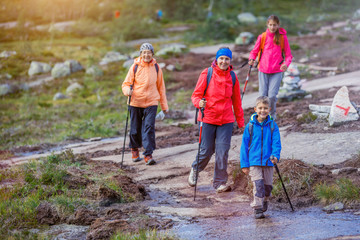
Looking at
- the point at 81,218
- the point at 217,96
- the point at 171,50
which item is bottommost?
the point at 81,218

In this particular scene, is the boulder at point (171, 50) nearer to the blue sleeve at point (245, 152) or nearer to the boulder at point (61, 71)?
the boulder at point (61, 71)

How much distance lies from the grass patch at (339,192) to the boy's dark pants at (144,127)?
3483 millimetres

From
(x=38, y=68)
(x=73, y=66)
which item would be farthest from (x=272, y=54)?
(x=38, y=68)

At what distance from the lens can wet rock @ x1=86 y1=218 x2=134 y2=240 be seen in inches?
197

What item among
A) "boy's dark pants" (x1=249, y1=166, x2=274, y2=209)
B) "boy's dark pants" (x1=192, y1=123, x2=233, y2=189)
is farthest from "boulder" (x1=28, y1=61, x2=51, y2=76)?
"boy's dark pants" (x1=249, y1=166, x2=274, y2=209)

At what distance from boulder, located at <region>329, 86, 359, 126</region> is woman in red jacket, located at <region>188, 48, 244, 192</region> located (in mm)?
2959

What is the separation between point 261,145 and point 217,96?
1.22 meters

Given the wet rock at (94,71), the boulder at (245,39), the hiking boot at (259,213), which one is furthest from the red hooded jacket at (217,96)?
the boulder at (245,39)

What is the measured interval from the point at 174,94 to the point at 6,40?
1867 centimetres

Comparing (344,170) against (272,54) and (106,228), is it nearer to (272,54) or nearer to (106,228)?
(272,54)

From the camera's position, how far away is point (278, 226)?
5.21 meters

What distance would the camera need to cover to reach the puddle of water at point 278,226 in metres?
4.92

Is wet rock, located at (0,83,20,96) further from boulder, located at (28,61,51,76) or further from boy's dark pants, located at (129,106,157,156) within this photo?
boy's dark pants, located at (129,106,157,156)

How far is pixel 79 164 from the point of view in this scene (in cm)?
836
